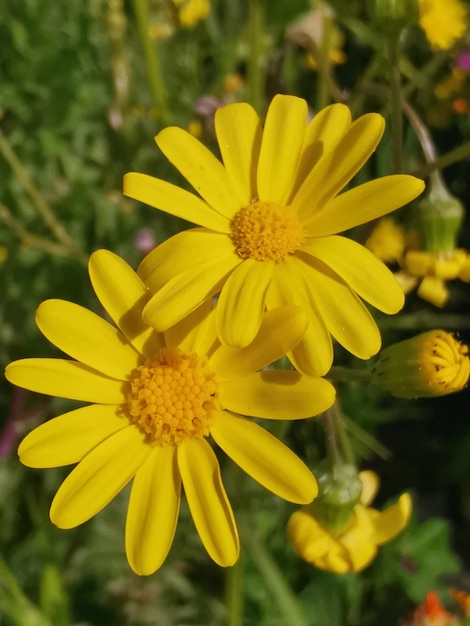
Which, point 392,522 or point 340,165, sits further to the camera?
point 392,522

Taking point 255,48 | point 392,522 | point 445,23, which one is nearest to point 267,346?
point 392,522

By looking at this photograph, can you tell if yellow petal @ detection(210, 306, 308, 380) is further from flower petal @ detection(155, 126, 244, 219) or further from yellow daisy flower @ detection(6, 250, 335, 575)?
flower petal @ detection(155, 126, 244, 219)

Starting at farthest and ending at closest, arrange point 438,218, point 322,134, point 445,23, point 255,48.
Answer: point 445,23 → point 255,48 → point 438,218 → point 322,134

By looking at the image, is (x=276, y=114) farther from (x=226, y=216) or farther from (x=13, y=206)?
(x=13, y=206)

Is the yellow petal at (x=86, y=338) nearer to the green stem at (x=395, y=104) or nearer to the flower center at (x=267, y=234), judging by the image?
the flower center at (x=267, y=234)

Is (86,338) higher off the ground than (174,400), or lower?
higher

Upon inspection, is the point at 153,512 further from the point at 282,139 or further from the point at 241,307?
the point at 282,139

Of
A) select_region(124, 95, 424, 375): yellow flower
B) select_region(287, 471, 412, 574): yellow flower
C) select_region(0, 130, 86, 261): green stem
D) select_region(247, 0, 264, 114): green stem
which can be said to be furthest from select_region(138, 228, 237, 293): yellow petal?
select_region(0, 130, 86, 261): green stem

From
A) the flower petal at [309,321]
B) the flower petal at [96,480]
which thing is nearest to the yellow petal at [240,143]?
the flower petal at [309,321]
